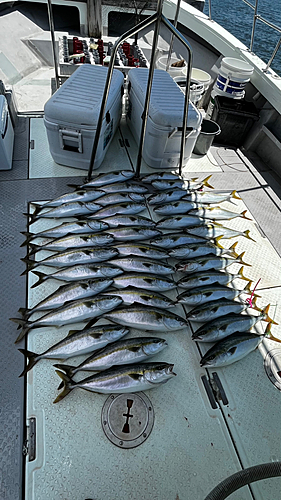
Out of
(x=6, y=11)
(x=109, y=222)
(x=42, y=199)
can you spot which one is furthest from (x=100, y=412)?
(x=6, y=11)

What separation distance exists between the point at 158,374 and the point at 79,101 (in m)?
2.89

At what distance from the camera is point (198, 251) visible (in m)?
2.76

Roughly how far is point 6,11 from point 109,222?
623cm

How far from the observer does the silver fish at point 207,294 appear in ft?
7.83

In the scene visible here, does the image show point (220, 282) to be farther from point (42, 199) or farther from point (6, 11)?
point (6, 11)

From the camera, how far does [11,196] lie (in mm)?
3180

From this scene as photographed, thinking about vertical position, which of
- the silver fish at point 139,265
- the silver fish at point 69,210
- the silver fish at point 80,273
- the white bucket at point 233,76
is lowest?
the silver fish at point 80,273

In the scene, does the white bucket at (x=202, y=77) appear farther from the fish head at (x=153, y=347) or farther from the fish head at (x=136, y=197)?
the fish head at (x=153, y=347)

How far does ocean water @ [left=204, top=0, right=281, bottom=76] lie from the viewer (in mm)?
13288

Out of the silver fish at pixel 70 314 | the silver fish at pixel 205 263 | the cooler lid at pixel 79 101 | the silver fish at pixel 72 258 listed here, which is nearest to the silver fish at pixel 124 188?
the cooler lid at pixel 79 101

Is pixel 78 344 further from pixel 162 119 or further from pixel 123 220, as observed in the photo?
pixel 162 119

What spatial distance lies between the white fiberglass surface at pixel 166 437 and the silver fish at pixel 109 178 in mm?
1775

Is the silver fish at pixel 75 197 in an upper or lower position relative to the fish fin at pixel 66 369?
upper

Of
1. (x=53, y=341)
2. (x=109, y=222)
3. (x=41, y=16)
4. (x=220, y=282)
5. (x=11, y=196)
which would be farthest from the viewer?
(x=41, y=16)
